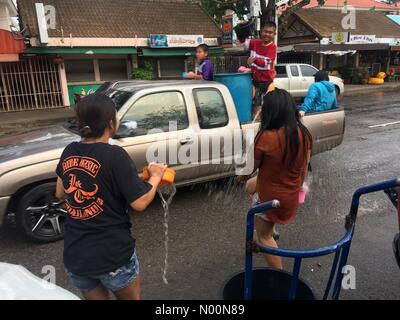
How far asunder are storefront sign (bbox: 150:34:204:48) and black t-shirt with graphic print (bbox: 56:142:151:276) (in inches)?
564

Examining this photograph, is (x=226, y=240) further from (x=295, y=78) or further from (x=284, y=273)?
(x=295, y=78)

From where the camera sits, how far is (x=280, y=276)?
233cm

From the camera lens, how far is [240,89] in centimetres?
527

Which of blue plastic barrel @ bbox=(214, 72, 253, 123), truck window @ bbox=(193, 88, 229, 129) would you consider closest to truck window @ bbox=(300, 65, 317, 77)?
blue plastic barrel @ bbox=(214, 72, 253, 123)

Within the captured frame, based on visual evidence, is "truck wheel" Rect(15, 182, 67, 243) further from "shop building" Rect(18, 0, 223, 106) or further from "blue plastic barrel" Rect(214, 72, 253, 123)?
"shop building" Rect(18, 0, 223, 106)

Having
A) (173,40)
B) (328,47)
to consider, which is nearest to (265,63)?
(173,40)

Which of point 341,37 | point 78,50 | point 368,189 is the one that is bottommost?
point 368,189

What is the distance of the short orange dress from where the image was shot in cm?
264

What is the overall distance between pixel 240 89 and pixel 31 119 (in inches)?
387

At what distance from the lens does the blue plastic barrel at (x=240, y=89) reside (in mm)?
5234

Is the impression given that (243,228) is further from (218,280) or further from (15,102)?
(15,102)

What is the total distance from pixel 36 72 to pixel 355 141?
12.3 m

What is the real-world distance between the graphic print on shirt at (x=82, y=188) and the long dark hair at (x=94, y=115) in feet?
0.49

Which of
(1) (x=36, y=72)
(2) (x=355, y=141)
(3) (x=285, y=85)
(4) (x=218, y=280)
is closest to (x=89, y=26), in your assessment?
(1) (x=36, y=72)
